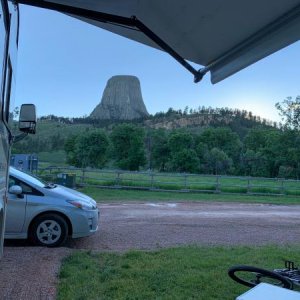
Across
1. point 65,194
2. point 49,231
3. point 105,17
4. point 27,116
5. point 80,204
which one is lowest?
point 49,231

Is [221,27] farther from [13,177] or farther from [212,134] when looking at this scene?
[212,134]

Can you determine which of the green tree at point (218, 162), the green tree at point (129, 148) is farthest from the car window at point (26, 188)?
the green tree at point (218, 162)

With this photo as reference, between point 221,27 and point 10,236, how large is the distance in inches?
252

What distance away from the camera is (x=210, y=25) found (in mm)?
3812

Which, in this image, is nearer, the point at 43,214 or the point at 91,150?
the point at 43,214

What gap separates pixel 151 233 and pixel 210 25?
8.07 m

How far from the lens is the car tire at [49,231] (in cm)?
873

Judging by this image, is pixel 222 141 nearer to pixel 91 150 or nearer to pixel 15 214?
pixel 91 150

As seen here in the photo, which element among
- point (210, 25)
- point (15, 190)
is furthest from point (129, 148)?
point (210, 25)

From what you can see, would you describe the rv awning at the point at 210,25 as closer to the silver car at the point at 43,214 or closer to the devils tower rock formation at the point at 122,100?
the silver car at the point at 43,214

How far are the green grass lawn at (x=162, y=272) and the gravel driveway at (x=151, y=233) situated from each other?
1.24 feet

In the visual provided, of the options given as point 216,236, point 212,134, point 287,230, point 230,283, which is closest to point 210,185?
point 287,230

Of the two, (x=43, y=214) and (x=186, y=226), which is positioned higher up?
(x=43, y=214)

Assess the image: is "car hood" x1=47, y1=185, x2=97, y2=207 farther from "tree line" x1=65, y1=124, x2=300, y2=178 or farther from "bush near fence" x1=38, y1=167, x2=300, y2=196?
"tree line" x1=65, y1=124, x2=300, y2=178
